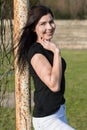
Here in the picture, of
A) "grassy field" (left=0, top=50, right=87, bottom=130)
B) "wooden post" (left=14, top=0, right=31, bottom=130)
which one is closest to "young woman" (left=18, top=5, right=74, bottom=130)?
"wooden post" (left=14, top=0, right=31, bottom=130)

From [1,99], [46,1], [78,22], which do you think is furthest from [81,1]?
[1,99]

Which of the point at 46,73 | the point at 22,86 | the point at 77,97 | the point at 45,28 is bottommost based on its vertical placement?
the point at 77,97

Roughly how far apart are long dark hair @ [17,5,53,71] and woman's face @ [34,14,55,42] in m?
0.03

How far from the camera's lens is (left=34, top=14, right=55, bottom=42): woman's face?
3.95 metres

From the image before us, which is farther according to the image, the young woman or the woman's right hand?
the woman's right hand

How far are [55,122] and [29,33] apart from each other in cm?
71

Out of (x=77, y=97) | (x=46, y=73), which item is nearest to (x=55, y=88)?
(x=46, y=73)

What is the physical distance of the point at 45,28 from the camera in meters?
3.96

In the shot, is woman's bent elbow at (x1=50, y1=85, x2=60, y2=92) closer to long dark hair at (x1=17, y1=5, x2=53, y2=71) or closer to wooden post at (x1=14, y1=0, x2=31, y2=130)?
long dark hair at (x1=17, y1=5, x2=53, y2=71)

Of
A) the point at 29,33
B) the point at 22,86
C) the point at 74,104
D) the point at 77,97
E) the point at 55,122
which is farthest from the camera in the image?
the point at 77,97

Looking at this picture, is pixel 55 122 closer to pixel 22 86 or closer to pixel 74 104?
pixel 22 86

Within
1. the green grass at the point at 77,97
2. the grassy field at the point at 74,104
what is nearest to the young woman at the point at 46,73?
the grassy field at the point at 74,104

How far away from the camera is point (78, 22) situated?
32062mm

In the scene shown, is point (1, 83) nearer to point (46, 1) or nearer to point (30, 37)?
point (30, 37)
